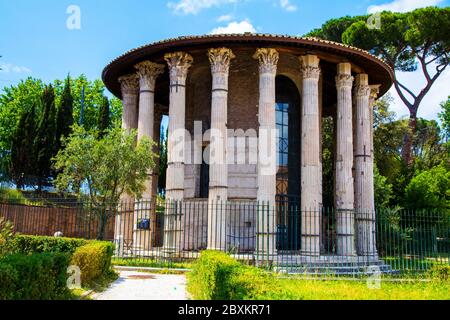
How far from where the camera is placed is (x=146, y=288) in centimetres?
1113

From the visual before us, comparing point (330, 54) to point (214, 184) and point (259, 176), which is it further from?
point (214, 184)

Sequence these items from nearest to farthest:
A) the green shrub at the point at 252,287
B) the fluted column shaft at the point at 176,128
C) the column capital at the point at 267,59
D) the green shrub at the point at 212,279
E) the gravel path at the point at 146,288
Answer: the green shrub at the point at 252,287
the green shrub at the point at 212,279
the gravel path at the point at 146,288
the fluted column shaft at the point at 176,128
the column capital at the point at 267,59

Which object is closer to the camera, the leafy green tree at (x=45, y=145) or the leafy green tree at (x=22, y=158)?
the leafy green tree at (x=22, y=158)

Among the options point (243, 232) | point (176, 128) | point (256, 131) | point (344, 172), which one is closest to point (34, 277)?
point (176, 128)

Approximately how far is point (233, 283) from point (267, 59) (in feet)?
43.0

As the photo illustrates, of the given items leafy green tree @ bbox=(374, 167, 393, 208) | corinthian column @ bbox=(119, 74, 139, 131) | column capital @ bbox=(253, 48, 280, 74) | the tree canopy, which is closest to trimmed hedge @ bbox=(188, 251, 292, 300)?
column capital @ bbox=(253, 48, 280, 74)

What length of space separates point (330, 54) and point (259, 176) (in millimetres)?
6009

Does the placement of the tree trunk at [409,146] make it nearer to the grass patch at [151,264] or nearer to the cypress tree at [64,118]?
the cypress tree at [64,118]

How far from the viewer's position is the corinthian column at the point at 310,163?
18172 millimetres

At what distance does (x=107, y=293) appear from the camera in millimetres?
10297

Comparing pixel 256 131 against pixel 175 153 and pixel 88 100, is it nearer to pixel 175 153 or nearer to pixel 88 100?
pixel 175 153

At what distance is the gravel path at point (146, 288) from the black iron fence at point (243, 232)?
300cm

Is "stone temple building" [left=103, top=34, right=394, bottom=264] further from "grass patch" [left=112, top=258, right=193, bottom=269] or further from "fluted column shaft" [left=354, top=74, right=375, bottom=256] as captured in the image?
"grass patch" [left=112, top=258, right=193, bottom=269]

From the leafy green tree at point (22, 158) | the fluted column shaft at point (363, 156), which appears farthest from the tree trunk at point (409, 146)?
the leafy green tree at point (22, 158)
